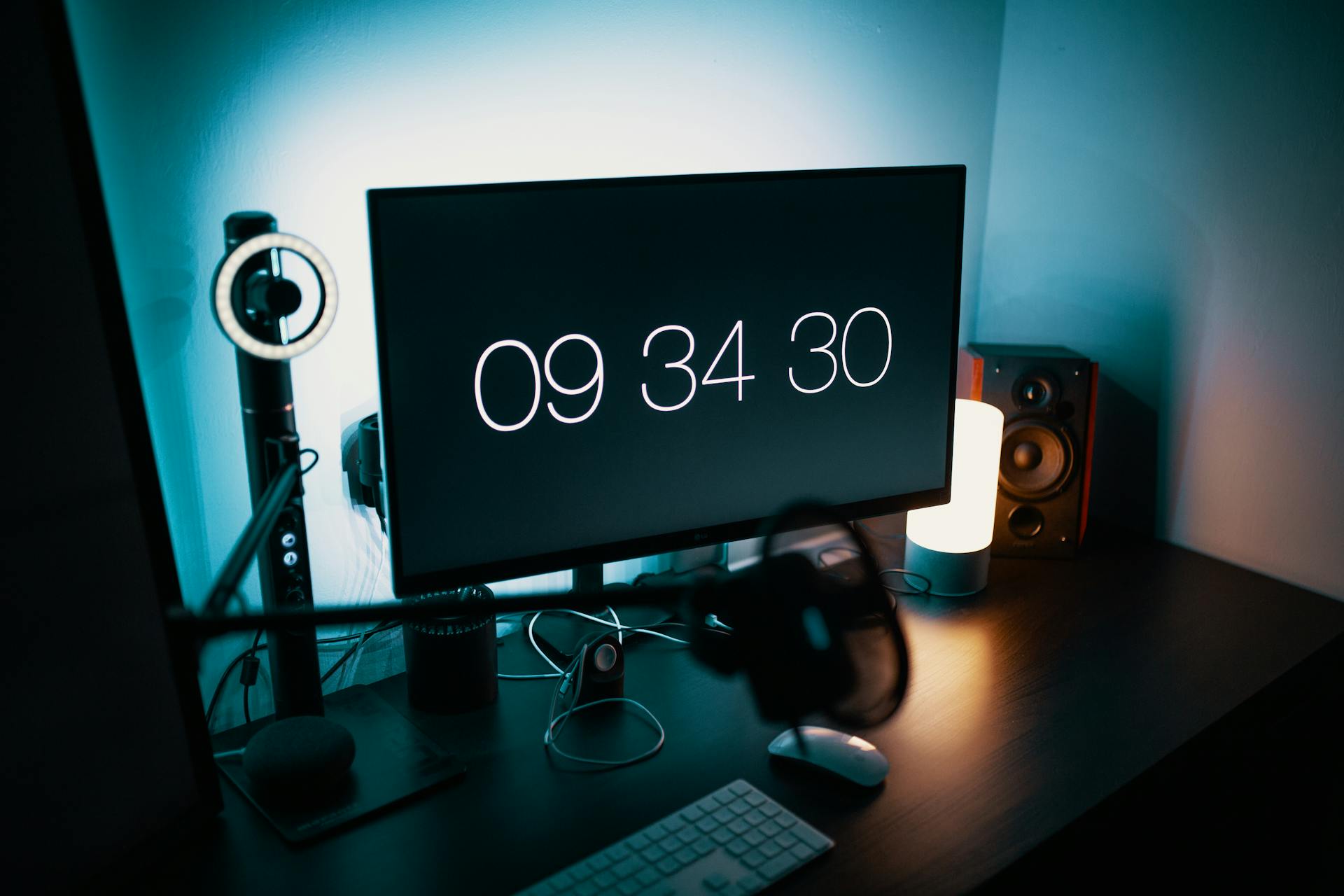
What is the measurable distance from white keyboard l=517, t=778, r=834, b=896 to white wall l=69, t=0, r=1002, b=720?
36 cm

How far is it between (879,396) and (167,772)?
33.0 inches

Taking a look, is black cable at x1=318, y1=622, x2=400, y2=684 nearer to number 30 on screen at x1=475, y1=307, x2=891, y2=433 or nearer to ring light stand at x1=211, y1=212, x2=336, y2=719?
ring light stand at x1=211, y1=212, x2=336, y2=719

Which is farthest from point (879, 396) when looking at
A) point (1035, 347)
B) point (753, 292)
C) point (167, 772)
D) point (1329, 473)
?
point (167, 772)

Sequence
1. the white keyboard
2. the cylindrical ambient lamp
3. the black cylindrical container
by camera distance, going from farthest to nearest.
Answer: the cylindrical ambient lamp < the black cylindrical container < the white keyboard

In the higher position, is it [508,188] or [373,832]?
[508,188]

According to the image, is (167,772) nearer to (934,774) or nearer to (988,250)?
(934,774)

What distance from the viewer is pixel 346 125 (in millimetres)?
1070

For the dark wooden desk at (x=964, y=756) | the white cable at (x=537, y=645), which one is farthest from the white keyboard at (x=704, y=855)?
the white cable at (x=537, y=645)

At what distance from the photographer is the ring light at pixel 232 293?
0.82 metres

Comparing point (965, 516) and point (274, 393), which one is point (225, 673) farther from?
point (965, 516)

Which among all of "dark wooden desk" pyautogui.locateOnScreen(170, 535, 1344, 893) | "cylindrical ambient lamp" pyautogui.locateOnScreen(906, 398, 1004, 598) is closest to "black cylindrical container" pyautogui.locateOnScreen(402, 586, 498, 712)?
"dark wooden desk" pyautogui.locateOnScreen(170, 535, 1344, 893)

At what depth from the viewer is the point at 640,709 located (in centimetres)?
109

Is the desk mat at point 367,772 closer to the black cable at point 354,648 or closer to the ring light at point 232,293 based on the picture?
the black cable at point 354,648

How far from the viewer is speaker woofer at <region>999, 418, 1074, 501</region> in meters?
1.41
